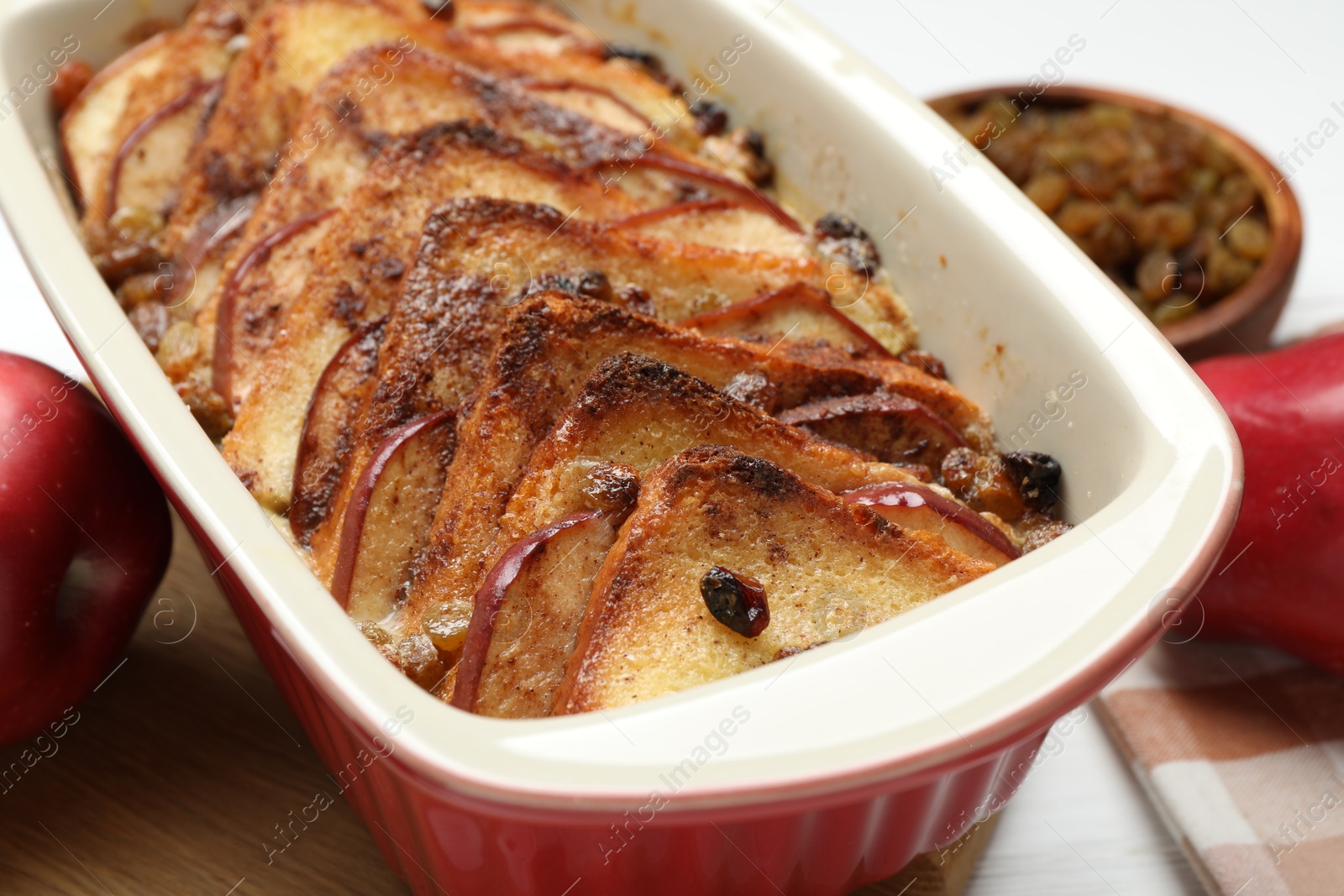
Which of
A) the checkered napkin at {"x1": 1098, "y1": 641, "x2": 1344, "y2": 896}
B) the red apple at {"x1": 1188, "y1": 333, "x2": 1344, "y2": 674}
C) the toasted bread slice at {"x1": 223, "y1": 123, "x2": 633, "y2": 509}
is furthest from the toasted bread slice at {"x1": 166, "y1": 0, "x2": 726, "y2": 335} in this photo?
the checkered napkin at {"x1": 1098, "y1": 641, "x2": 1344, "y2": 896}

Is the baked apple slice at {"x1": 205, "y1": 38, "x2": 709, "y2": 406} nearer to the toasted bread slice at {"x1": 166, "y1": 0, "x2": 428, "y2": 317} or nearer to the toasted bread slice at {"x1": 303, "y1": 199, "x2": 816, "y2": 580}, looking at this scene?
the toasted bread slice at {"x1": 166, "y1": 0, "x2": 428, "y2": 317}

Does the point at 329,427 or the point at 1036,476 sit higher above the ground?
the point at 1036,476

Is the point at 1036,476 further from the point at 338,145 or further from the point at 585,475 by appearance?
the point at 338,145

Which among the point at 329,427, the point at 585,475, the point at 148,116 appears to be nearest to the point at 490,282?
the point at 329,427

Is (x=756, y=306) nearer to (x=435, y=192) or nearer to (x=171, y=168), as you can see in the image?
(x=435, y=192)

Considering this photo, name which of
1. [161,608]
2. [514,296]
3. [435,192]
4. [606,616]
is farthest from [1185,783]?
[161,608]

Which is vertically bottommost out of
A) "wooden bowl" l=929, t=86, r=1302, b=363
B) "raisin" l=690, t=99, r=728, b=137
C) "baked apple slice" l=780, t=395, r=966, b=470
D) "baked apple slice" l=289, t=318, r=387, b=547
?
"baked apple slice" l=289, t=318, r=387, b=547
